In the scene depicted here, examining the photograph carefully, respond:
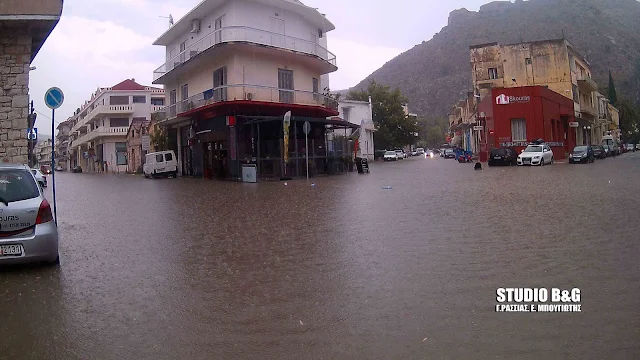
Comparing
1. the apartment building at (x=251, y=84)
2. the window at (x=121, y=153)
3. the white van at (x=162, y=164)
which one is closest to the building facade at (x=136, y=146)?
the window at (x=121, y=153)

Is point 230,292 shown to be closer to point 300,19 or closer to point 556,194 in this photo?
point 556,194

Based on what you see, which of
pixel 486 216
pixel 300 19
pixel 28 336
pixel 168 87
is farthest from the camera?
pixel 168 87

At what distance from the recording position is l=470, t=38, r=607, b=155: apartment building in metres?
53.2

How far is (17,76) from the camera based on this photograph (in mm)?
14383

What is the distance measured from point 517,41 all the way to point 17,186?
415 feet

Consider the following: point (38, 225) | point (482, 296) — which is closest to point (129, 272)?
point (38, 225)

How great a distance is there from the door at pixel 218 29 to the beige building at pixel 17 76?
14.2m

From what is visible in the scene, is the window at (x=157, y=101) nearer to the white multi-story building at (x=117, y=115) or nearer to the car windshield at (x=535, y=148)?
the white multi-story building at (x=117, y=115)

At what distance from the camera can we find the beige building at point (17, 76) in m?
14.1

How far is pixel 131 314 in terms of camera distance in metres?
4.79

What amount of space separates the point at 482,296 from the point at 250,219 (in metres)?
6.94

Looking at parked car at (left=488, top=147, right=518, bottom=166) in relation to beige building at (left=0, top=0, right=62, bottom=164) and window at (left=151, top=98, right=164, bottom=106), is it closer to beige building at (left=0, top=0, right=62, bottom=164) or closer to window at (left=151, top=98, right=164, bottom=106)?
beige building at (left=0, top=0, right=62, bottom=164)

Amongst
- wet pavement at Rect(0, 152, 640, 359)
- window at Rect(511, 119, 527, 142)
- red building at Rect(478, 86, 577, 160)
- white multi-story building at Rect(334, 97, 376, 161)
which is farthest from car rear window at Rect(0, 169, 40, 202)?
white multi-story building at Rect(334, 97, 376, 161)

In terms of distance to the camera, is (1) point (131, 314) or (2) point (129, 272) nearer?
(1) point (131, 314)
